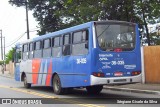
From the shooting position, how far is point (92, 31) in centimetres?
1445

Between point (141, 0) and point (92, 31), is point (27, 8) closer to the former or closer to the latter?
point (141, 0)

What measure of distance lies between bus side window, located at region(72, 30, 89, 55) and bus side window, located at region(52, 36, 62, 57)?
161 centimetres

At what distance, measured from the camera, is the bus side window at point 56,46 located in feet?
57.1

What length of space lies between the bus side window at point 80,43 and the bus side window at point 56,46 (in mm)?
1609

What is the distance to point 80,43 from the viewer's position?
15320 millimetres

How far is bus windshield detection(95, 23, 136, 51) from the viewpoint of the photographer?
1452cm

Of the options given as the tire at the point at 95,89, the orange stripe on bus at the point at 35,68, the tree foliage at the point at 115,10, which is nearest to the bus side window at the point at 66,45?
the tire at the point at 95,89

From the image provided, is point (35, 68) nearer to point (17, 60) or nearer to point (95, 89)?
point (17, 60)

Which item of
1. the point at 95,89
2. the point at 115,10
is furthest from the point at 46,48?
the point at 115,10

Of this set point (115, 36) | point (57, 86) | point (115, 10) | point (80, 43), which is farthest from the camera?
point (115, 10)

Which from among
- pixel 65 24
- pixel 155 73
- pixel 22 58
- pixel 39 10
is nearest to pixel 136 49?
pixel 155 73

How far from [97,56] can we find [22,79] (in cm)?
1001

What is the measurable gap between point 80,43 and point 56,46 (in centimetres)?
266

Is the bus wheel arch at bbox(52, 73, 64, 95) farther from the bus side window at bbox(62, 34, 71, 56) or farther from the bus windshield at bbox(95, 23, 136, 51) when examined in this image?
the bus windshield at bbox(95, 23, 136, 51)
